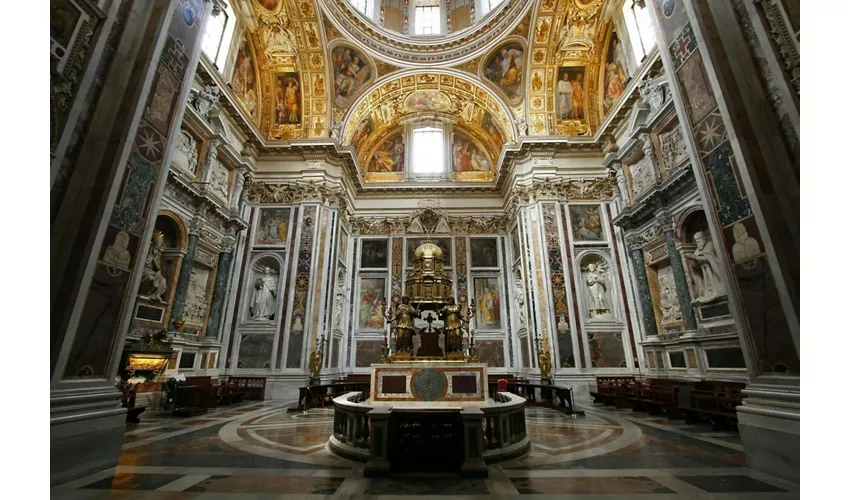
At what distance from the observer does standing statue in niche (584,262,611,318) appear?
14.4 metres

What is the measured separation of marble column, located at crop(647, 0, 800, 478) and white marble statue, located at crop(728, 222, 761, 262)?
0.01 metres

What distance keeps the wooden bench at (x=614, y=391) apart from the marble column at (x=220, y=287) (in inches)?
519

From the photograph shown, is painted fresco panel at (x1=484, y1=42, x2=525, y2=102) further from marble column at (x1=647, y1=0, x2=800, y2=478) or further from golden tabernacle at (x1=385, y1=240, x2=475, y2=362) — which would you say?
marble column at (x1=647, y1=0, x2=800, y2=478)

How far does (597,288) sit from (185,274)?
1456cm

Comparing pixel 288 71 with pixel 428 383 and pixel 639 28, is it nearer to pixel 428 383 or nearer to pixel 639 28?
pixel 639 28

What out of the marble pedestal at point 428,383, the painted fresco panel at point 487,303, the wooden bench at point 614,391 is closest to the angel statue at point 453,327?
the marble pedestal at point 428,383

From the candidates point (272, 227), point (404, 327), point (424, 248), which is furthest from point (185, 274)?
point (404, 327)

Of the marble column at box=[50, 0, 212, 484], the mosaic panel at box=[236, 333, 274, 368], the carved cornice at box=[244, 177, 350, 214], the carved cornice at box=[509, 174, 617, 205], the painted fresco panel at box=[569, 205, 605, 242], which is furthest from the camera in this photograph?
the carved cornice at box=[244, 177, 350, 214]

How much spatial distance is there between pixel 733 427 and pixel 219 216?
611 inches

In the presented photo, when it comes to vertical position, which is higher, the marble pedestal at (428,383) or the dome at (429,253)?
the dome at (429,253)

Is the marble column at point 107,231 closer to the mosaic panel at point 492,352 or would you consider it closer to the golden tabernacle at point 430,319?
the golden tabernacle at point 430,319

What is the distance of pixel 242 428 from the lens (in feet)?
24.2

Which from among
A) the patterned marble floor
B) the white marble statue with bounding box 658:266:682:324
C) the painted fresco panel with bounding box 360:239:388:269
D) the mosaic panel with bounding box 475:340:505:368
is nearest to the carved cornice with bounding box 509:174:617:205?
the white marble statue with bounding box 658:266:682:324

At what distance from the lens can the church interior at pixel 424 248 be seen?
4.39 metres
